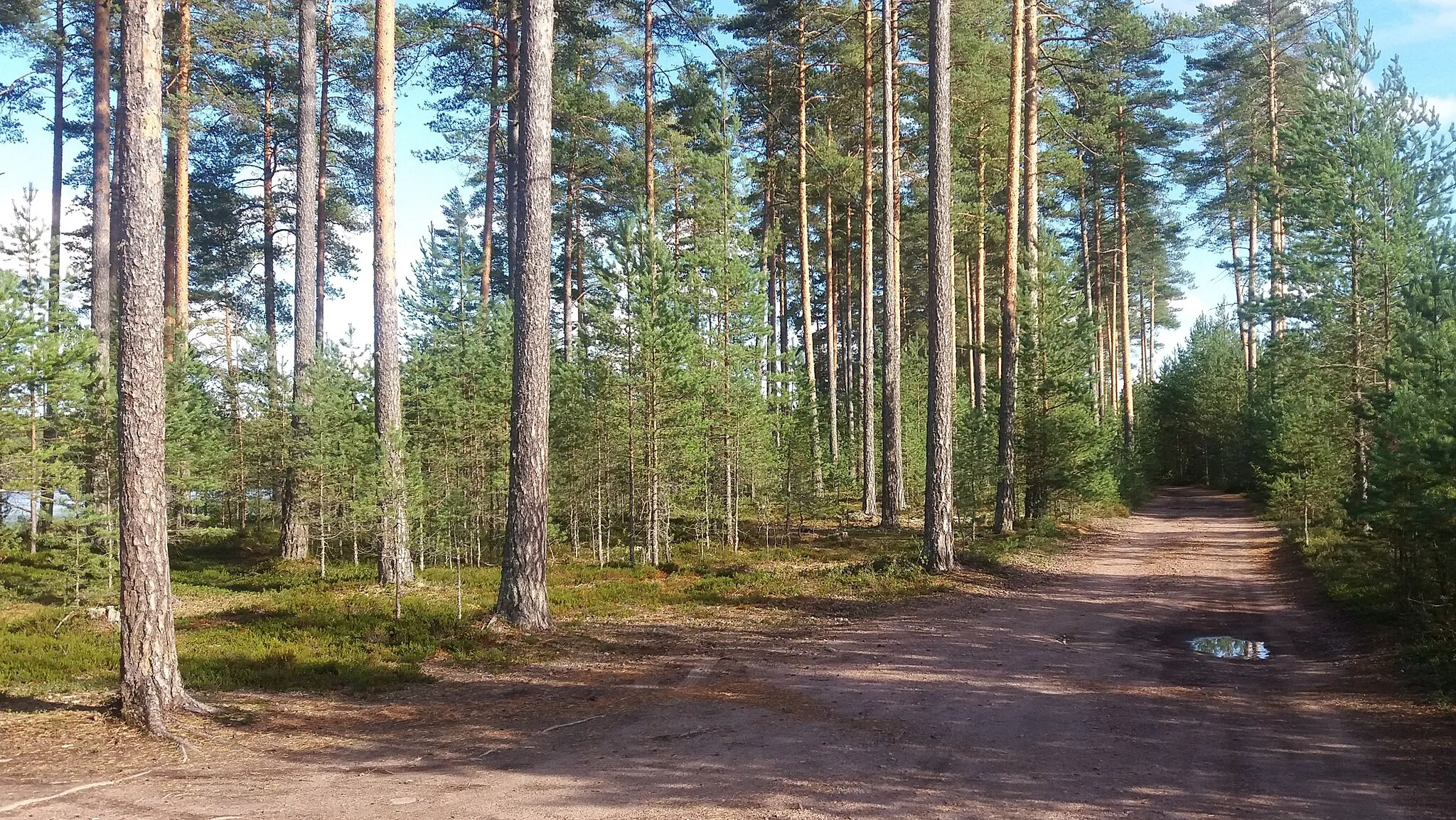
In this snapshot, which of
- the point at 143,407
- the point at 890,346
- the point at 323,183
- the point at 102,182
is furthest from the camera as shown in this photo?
the point at 323,183

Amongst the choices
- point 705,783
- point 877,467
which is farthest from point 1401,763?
point 877,467

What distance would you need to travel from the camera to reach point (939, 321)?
14.4 m

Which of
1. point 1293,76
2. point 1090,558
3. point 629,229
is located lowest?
point 1090,558

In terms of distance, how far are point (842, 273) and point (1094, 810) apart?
3324 cm

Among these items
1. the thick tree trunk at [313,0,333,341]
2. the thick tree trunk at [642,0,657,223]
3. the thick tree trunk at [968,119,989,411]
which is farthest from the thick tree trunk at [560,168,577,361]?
the thick tree trunk at [968,119,989,411]

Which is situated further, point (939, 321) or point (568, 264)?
point (568, 264)

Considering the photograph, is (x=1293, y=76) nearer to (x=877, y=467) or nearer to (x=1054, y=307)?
(x=1054, y=307)

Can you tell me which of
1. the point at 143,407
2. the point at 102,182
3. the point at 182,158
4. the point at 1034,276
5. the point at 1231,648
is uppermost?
the point at 182,158

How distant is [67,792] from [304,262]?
14981 millimetres

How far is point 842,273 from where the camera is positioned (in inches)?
1444

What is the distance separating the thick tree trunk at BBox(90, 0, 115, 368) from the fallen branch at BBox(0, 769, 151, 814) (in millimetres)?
17262

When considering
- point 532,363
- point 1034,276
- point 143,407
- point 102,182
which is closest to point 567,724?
point 143,407

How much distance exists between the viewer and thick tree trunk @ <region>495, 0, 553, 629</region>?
1062cm

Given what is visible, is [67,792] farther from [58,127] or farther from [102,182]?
[58,127]
